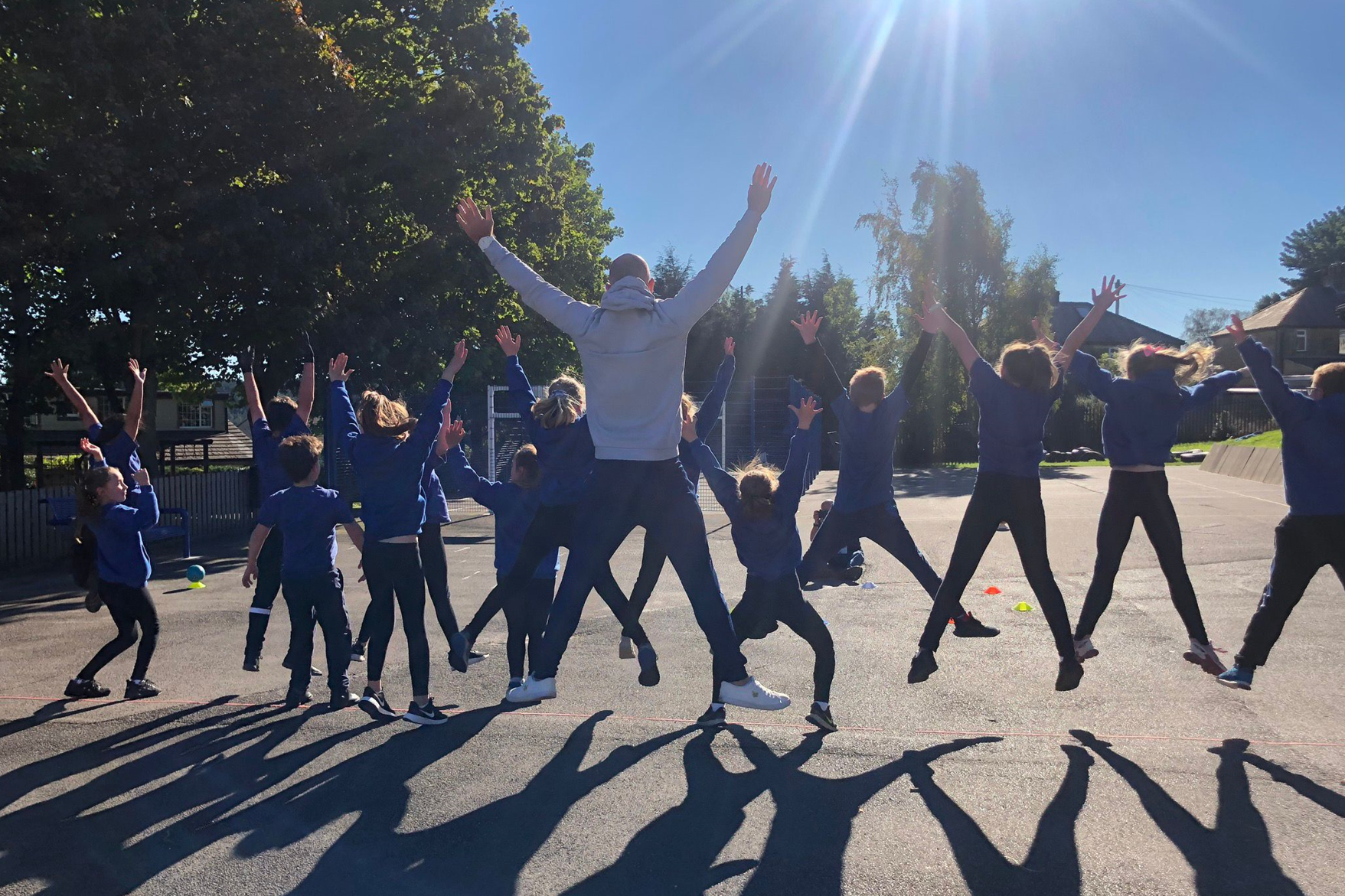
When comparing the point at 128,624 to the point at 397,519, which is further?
the point at 128,624

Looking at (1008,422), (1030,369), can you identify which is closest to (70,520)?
(1008,422)

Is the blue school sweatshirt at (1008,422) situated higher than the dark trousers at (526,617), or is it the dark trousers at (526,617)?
the blue school sweatshirt at (1008,422)

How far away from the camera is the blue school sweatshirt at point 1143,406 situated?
18.2 feet

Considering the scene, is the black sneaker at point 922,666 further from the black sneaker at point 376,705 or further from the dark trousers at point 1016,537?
the black sneaker at point 376,705

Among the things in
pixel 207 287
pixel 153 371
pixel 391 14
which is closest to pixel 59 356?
pixel 153 371

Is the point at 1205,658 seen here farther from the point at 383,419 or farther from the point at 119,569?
the point at 119,569

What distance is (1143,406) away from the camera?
559 cm

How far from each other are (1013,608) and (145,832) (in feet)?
23.8

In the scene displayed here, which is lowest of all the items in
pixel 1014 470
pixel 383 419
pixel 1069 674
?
pixel 1069 674

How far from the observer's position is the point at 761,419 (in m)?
31.6

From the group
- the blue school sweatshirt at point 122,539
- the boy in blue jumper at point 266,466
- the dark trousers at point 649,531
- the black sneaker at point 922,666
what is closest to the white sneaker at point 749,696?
the dark trousers at point 649,531

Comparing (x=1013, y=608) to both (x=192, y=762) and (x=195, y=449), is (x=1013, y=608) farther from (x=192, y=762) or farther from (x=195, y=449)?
(x=195, y=449)

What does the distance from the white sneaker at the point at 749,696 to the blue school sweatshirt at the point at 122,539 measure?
3806mm

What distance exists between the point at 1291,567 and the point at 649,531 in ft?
11.5
